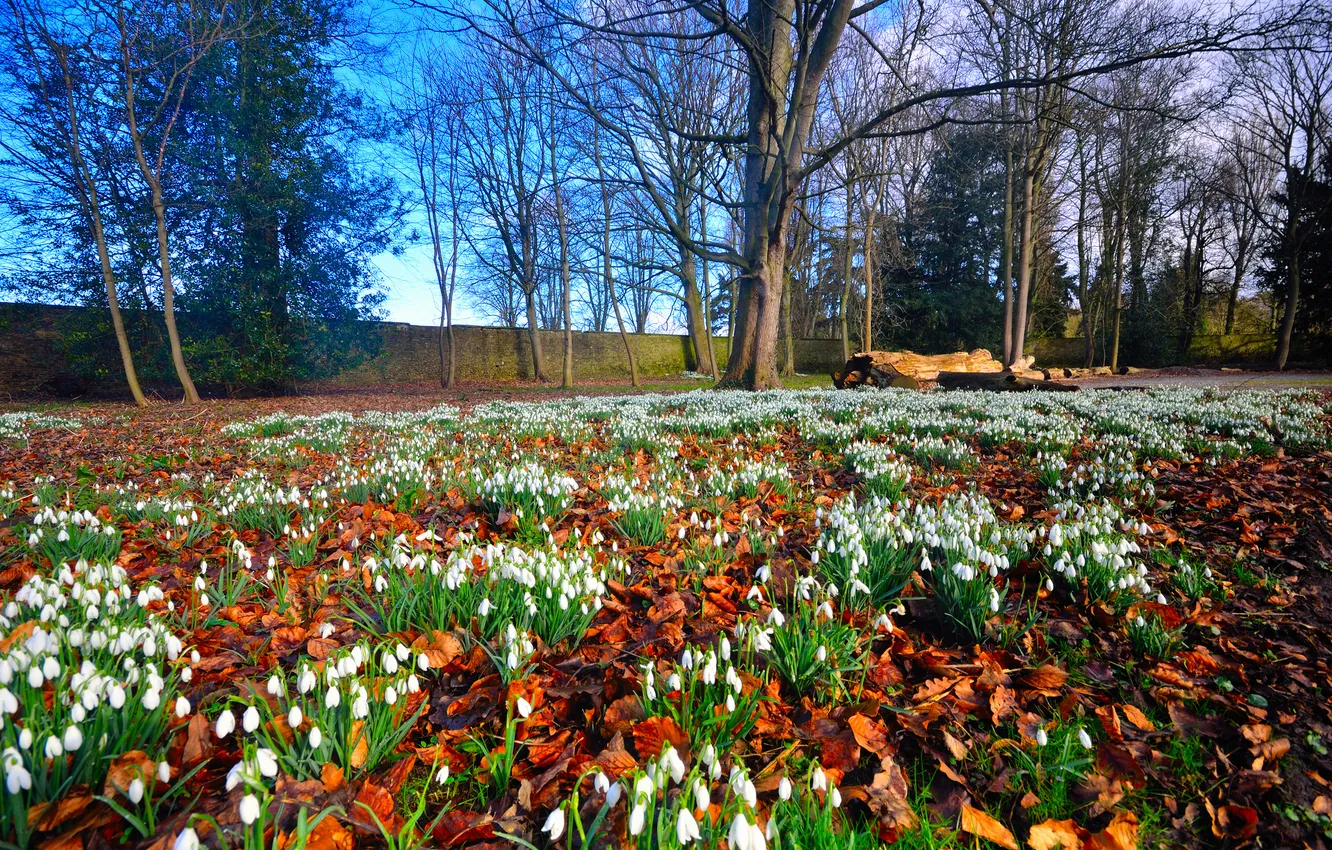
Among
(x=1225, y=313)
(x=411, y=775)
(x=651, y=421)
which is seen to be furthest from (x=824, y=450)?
(x=1225, y=313)

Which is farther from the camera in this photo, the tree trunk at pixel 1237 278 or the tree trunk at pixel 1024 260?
the tree trunk at pixel 1237 278

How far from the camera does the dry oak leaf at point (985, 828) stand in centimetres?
130

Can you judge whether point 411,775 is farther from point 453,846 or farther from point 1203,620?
point 1203,620

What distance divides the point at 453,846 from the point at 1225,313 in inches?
1868

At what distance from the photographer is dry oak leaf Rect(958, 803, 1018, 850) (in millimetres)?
1297

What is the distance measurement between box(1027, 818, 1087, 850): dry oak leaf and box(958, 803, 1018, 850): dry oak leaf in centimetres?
5

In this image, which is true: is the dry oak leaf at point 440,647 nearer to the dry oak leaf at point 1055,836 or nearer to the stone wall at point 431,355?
the dry oak leaf at point 1055,836

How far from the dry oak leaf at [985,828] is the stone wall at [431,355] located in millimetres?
22120

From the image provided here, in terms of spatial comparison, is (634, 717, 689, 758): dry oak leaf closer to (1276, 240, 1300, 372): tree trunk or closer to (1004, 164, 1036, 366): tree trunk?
(1004, 164, 1036, 366): tree trunk

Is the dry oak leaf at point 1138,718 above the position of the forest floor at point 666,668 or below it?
below

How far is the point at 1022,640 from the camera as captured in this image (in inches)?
86.2

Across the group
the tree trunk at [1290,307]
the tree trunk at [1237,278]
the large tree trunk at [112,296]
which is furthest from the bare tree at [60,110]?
the tree trunk at [1237,278]

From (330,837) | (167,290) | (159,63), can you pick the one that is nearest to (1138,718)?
(330,837)

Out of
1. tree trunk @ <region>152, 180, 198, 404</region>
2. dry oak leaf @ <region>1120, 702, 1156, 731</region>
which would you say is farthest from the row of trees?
dry oak leaf @ <region>1120, 702, 1156, 731</region>
